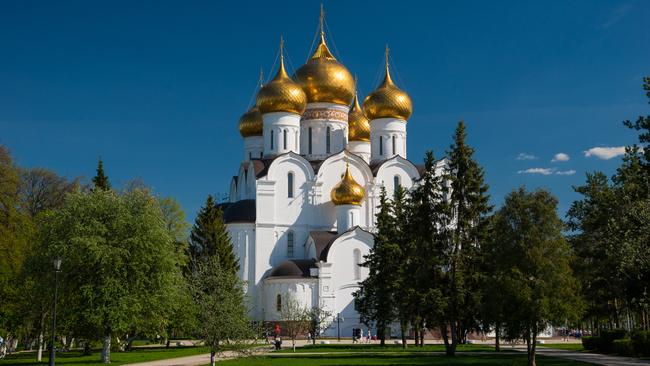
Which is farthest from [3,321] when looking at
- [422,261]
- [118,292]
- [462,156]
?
[462,156]

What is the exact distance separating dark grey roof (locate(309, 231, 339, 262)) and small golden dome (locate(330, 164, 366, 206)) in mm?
2230

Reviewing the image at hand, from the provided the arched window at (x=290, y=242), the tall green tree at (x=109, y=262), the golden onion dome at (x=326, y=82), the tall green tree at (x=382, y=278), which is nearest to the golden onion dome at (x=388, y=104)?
the golden onion dome at (x=326, y=82)

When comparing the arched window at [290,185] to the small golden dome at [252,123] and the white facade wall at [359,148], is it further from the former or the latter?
the white facade wall at [359,148]

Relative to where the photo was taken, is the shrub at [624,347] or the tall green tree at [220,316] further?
the shrub at [624,347]

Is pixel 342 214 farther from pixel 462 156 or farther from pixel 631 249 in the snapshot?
pixel 631 249

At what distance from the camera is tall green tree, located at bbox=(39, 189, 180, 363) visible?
1091 inches

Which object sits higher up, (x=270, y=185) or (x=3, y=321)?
(x=270, y=185)

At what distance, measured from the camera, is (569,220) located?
36438 mm

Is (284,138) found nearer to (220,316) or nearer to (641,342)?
(220,316)

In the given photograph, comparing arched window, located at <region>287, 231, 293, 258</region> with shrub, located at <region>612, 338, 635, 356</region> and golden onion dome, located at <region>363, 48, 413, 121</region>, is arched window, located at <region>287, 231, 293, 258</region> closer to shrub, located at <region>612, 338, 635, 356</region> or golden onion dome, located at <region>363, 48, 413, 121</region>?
golden onion dome, located at <region>363, 48, 413, 121</region>

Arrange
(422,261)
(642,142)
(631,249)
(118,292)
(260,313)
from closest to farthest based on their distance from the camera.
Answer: (631,249), (642,142), (118,292), (422,261), (260,313)

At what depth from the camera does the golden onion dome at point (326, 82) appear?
179 feet

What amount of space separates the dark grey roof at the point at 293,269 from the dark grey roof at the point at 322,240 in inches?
29.9

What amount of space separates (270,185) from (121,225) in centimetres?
2227
